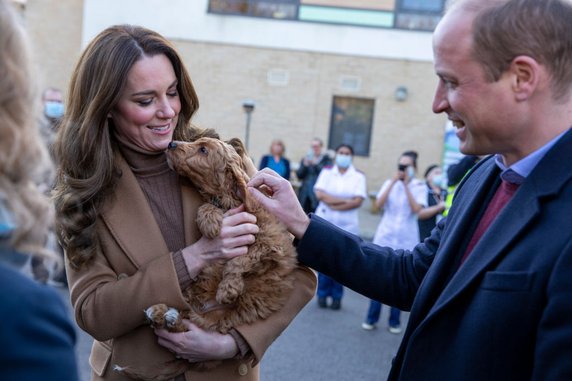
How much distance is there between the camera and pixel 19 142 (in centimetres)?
111

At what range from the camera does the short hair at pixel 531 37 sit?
159 centimetres

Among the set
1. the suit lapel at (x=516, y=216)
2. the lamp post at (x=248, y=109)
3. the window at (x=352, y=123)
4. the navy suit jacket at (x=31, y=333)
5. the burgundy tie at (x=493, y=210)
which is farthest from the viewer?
the window at (x=352, y=123)

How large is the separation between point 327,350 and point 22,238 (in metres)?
5.74

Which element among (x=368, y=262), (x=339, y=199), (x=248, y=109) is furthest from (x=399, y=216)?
(x=248, y=109)

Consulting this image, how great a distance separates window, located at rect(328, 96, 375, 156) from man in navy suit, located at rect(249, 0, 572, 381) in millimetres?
16566

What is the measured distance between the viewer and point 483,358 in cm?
156

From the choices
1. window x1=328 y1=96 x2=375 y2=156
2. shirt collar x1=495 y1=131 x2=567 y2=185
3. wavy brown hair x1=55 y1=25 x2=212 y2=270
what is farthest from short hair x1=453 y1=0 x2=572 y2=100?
window x1=328 y1=96 x2=375 y2=156

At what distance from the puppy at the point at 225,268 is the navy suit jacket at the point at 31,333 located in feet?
3.22

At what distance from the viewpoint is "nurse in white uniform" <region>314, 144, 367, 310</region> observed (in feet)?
27.2

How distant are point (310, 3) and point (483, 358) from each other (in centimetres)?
1748

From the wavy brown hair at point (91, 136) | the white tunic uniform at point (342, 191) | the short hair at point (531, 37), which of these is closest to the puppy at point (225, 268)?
the wavy brown hair at point (91, 136)

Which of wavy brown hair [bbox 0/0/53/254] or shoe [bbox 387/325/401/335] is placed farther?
shoe [bbox 387/325/401/335]

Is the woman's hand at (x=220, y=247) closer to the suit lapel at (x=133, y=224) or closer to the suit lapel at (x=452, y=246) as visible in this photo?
the suit lapel at (x=133, y=224)

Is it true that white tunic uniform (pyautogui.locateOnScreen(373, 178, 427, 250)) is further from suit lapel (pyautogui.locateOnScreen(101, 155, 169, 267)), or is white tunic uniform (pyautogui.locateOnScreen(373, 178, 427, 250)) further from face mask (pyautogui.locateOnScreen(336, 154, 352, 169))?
suit lapel (pyautogui.locateOnScreen(101, 155, 169, 267))
